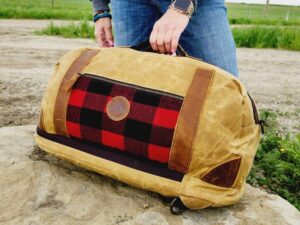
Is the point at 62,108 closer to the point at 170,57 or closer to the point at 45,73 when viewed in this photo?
the point at 170,57

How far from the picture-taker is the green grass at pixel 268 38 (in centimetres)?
897

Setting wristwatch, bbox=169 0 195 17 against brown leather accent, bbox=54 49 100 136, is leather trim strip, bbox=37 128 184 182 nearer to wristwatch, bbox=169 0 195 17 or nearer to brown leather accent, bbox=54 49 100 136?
brown leather accent, bbox=54 49 100 136

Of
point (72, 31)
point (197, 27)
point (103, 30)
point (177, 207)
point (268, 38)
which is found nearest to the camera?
point (177, 207)

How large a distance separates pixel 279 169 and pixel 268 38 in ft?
23.6

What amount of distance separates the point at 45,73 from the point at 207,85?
12.4 feet

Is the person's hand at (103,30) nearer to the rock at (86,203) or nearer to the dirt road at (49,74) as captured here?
the rock at (86,203)

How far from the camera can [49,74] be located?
4961mm

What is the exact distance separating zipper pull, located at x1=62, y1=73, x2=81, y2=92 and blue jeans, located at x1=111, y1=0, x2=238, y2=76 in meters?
0.44

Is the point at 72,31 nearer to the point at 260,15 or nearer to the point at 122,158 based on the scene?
the point at 122,158

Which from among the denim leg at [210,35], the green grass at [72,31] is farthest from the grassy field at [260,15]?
the denim leg at [210,35]

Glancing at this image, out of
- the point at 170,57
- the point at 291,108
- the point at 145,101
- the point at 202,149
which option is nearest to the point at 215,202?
the point at 202,149

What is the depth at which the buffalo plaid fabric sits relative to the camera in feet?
5.01

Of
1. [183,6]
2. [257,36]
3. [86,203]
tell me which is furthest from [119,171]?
[257,36]

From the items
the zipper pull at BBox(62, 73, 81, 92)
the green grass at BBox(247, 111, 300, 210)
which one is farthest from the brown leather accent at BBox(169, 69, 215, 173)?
the green grass at BBox(247, 111, 300, 210)
